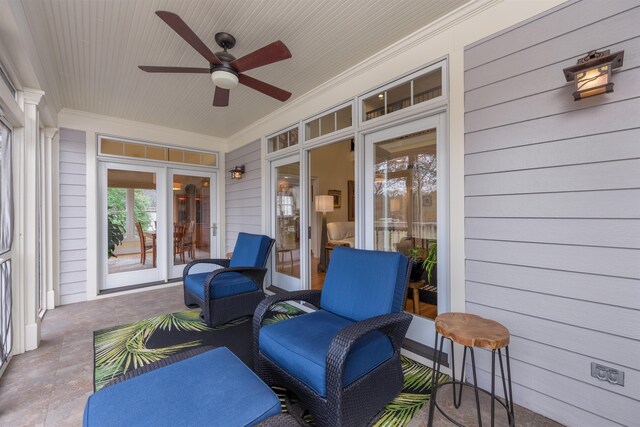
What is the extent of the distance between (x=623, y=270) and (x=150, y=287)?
18.1 feet

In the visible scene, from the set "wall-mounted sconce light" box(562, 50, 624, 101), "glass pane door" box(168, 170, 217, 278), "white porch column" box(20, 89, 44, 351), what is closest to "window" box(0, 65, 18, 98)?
"white porch column" box(20, 89, 44, 351)

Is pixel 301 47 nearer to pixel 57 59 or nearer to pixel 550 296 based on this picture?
pixel 57 59

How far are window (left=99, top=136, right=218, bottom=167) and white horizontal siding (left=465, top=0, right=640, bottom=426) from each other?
15.3ft

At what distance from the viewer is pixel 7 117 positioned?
89.9 inches

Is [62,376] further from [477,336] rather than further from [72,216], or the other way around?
[477,336]

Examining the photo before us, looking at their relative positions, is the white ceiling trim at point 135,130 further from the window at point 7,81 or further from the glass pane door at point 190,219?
the window at point 7,81

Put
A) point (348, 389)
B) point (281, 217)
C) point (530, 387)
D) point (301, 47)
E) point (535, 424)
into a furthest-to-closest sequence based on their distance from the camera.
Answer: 1. point (281, 217)
2. point (301, 47)
3. point (530, 387)
4. point (535, 424)
5. point (348, 389)

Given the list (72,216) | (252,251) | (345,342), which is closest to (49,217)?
(72,216)

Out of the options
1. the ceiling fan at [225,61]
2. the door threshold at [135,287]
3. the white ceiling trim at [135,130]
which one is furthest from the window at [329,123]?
the door threshold at [135,287]

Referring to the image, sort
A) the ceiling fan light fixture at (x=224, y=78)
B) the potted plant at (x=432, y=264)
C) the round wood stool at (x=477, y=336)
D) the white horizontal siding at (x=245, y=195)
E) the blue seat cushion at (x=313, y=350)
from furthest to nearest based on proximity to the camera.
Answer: the white horizontal siding at (x=245, y=195)
the potted plant at (x=432, y=264)
the ceiling fan light fixture at (x=224, y=78)
the blue seat cushion at (x=313, y=350)
the round wood stool at (x=477, y=336)

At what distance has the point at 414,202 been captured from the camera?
2.60 m

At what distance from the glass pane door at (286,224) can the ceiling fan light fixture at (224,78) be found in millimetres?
1630

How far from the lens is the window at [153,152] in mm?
4359

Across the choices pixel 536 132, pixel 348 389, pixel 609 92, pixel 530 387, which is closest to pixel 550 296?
pixel 530 387
